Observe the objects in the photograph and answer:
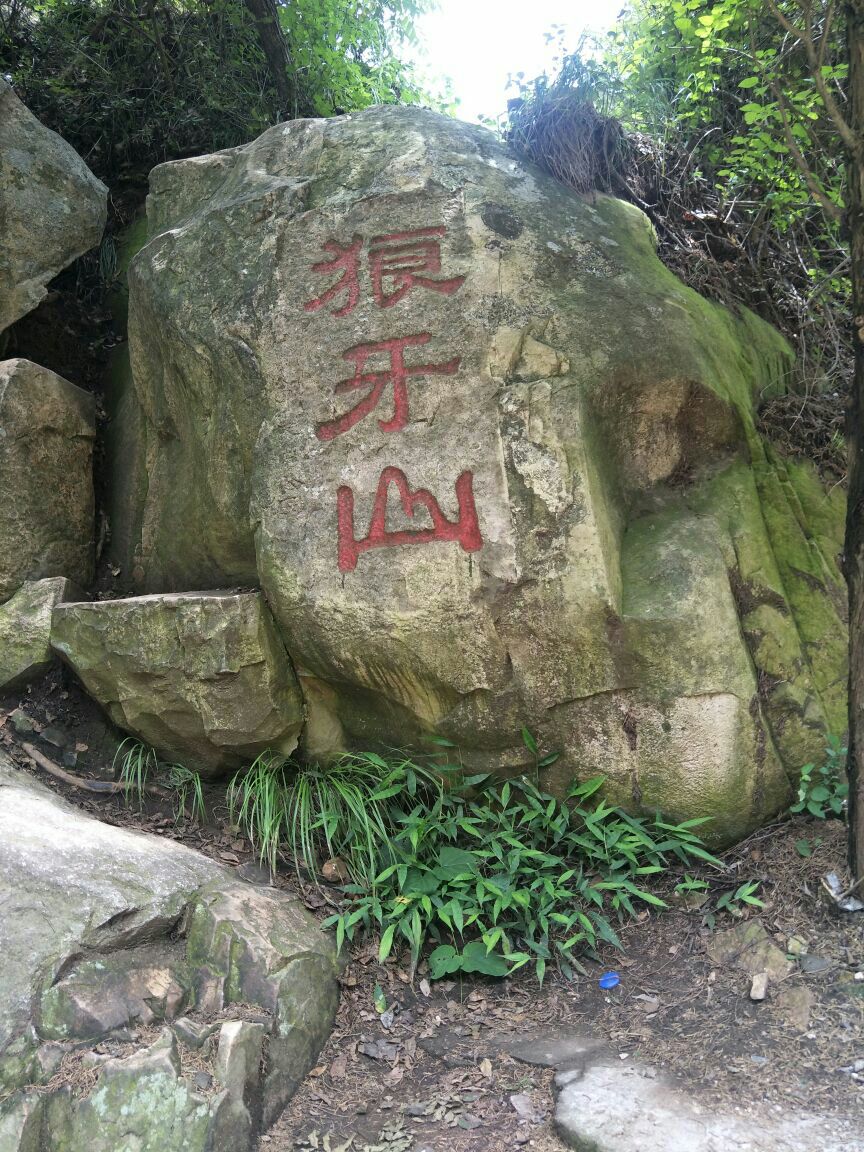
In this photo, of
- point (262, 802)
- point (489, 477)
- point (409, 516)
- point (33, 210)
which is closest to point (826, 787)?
point (489, 477)

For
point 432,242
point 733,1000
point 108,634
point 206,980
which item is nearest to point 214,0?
point 432,242

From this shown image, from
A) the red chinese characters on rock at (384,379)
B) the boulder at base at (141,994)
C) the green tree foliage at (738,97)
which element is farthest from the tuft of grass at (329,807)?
the green tree foliage at (738,97)

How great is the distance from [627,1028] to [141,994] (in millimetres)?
1597

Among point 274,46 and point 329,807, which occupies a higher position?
point 274,46

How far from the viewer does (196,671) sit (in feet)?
12.6

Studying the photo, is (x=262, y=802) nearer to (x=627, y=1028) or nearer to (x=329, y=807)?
(x=329, y=807)

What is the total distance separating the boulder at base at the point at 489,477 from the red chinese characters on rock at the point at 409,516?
1cm

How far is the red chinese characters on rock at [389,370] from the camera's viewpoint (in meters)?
3.66

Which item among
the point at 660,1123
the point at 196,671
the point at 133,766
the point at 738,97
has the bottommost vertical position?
the point at 660,1123

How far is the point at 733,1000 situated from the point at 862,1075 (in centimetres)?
49

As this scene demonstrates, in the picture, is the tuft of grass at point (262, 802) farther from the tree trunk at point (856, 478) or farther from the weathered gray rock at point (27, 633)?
the tree trunk at point (856, 478)

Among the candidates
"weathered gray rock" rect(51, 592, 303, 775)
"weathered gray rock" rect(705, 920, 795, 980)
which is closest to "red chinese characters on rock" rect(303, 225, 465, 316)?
"weathered gray rock" rect(51, 592, 303, 775)

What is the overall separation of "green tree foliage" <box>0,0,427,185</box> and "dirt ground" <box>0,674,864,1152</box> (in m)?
5.36

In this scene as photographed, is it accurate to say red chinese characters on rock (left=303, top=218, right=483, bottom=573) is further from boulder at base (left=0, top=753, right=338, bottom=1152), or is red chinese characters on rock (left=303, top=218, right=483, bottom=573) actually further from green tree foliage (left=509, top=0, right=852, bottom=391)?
boulder at base (left=0, top=753, right=338, bottom=1152)
